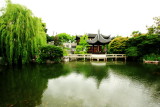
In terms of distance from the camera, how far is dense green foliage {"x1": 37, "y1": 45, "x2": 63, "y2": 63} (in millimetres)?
15508

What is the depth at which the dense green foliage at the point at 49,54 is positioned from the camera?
15508 mm

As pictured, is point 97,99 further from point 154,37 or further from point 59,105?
point 154,37

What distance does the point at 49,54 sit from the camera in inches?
626

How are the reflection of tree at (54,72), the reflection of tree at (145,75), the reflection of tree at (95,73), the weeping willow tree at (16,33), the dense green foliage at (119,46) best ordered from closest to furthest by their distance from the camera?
the reflection of tree at (145,75)
the reflection of tree at (95,73)
the reflection of tree at (54,72)
the weeping willow tree at (16,33)
the dense green foliage at (119,46)

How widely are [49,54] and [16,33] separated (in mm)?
5060

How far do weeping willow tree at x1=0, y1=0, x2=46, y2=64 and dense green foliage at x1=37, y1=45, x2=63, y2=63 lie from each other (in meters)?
2.10

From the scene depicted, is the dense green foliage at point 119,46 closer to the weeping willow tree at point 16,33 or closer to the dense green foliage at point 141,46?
the dense green foliage at point 141,46

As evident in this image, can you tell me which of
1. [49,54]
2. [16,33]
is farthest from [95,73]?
[16,33]

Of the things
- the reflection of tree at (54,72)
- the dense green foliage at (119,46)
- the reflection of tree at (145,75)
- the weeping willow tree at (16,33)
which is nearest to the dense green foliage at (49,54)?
the weeping willow tree at (16,33)

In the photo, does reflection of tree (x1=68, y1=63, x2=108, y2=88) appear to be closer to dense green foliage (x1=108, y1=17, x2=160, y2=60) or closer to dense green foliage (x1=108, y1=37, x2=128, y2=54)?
dense green foliage (x1=108, y1=17, x2=160, y2=60)

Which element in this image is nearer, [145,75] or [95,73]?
[145,75]

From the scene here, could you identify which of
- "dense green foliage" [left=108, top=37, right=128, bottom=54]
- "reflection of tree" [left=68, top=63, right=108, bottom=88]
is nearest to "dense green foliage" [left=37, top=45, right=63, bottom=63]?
"reflection of tree" [left=68, top=63, right=108, bottom=88]

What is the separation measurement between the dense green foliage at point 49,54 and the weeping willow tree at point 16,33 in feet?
6.88

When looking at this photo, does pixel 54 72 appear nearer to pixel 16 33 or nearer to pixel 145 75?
pixel 16 33
